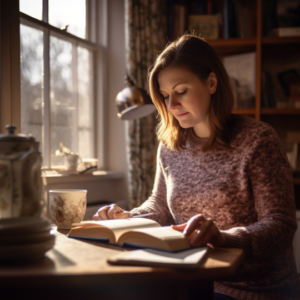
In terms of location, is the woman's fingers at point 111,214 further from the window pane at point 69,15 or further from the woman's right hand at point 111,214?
the window pane at point 69,15

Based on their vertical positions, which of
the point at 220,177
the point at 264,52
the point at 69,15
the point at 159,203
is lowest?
the point at 159,203

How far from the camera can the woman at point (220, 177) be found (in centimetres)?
95

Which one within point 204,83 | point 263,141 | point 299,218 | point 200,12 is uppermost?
point 200,12

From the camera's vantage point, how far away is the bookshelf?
2.40 metres

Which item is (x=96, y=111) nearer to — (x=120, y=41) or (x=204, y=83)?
(x=120, y=41)

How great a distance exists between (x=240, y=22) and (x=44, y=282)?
7.61 feet

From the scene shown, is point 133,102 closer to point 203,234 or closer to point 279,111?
point 203,234

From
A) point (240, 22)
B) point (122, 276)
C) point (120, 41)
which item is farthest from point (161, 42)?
point (122, 276)

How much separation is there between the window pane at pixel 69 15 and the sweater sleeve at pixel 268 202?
5.12 feet

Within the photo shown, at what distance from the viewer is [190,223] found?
2.72 feet

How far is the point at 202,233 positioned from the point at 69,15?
74.9 inches

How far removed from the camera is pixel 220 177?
3.94ft

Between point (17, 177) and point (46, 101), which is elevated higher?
point (46, 101)

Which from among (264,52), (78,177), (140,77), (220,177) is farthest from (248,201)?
(264,52)
